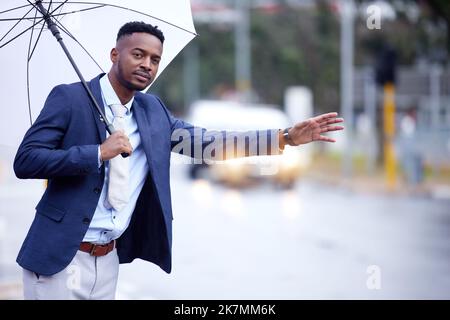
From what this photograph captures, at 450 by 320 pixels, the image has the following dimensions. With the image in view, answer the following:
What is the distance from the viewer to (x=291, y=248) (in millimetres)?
12117

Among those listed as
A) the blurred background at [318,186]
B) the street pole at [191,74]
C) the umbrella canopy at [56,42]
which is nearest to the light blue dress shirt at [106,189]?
the umbrella canopy at [56,42]

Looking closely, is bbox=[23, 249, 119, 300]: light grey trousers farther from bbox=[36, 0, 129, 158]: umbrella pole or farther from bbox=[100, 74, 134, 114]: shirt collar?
bbox=[100, 74, 134, 114]: shirt collar

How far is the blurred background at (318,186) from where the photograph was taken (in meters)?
9.60

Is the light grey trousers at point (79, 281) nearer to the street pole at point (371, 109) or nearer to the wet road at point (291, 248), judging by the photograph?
the wet road at point (291, 248)

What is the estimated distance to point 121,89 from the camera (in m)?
4.00

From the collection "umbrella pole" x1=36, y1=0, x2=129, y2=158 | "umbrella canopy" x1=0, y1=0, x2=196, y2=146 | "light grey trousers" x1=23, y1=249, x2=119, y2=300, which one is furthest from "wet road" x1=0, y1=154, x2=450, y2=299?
"umbrella pole" x1=36, y1=0, x2=129, y2=158

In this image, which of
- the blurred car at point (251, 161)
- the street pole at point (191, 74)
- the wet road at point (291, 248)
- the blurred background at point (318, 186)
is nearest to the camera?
the wet road at point (291, 248)

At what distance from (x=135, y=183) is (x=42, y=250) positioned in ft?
1.49

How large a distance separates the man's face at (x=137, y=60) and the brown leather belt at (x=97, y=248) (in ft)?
2.02

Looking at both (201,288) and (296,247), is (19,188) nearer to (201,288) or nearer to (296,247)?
(296,247)

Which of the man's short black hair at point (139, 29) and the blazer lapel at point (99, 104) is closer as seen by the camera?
the blazer lapel at point (99, 104)
